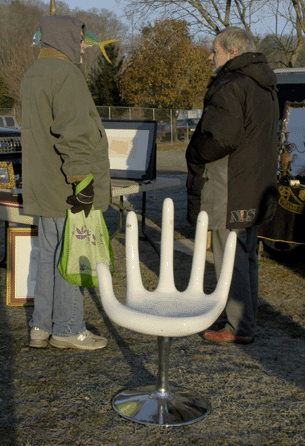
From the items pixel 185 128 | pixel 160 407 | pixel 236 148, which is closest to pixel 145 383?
pixel 160 407

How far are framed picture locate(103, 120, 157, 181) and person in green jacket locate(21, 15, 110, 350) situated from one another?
86.7 inches

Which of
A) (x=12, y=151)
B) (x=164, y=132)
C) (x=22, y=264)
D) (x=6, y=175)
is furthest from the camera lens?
(x=164, y=132)

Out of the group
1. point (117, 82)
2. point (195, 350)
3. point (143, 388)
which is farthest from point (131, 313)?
point (117, 82)

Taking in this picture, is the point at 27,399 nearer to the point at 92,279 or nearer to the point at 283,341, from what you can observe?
the point at 92,279

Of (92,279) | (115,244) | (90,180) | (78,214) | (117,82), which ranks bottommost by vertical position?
(115,244)

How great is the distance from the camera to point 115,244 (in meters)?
6.71

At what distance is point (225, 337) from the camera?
144 inches

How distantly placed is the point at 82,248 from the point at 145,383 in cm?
89

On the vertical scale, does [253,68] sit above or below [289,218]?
above

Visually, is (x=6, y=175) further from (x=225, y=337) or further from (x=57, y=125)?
(x=225, y=337)

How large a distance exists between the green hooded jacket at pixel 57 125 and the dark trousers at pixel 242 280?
39.6 inches

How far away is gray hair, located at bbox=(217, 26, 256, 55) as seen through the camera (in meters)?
3.35

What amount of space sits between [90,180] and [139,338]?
1.28 metres

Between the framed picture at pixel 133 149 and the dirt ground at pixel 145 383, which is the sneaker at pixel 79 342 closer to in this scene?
the dirt ground at pixel 145 383
